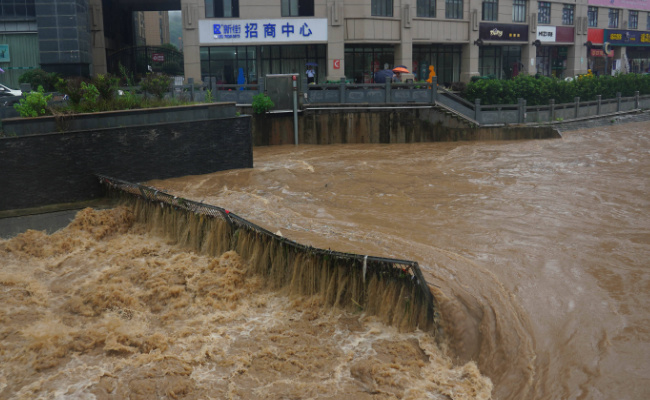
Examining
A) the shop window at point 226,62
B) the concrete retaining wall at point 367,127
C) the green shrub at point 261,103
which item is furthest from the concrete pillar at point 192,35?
the concrete retaining wall at point 367,127

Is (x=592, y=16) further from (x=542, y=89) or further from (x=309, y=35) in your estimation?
(x=309, y=35)

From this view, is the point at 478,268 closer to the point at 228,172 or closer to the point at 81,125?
the point at 228,172

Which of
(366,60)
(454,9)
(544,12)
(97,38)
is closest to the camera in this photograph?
(97,38)

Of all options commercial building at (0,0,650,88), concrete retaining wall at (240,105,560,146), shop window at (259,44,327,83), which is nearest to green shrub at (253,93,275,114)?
concrete retaining wall at (240,105,560,146)

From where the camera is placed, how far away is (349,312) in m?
8.85

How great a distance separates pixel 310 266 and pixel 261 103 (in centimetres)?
1435

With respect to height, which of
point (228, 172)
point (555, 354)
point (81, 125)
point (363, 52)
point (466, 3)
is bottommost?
point (555, 354)

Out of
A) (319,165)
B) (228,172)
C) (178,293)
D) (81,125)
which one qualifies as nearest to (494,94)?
(319,165)

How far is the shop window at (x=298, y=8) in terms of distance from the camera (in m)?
32.7

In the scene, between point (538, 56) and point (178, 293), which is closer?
point (178, 293)

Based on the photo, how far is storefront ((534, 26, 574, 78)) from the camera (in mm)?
43312

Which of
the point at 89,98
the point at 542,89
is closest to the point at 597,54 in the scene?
the point at 542,89

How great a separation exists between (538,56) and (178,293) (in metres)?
40.8

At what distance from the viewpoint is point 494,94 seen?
1142 inches
